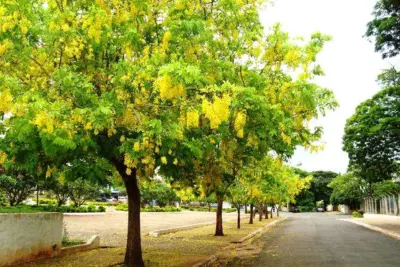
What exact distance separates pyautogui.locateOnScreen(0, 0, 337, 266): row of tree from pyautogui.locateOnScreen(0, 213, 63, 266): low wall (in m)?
1.62

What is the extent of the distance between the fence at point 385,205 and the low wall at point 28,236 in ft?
143

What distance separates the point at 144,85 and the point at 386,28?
73.5 feet

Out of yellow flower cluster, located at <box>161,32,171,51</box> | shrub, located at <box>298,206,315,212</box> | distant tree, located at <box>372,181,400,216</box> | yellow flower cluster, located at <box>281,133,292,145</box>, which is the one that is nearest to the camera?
yellow flower cluster, located at <box>161,32,171,51</box>

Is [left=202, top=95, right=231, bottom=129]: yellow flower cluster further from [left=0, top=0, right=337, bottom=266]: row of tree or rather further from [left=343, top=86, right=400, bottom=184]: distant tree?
[left=343, top=86, right=400, bottom=184]: distant tree

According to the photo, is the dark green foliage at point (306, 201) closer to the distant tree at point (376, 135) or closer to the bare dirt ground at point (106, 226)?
the bare dirt ground at point (106, 226)

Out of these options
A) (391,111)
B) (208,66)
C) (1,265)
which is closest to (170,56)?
(208,66)

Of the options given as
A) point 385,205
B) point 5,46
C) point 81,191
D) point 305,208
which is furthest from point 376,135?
point 305,208

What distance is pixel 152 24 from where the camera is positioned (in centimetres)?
993

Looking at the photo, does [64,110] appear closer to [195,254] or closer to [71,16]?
[71,16]

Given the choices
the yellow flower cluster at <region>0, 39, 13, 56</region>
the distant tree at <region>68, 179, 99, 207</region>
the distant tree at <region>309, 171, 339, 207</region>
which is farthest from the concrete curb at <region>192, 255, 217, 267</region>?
the distant tree at <region>309, 171, 339, 207</region>

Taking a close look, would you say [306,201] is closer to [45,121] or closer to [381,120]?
[381,120]

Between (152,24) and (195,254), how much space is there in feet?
30.1

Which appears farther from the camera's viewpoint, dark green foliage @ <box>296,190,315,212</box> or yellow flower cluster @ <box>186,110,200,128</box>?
dark green foliage @ <box>296,190,315,212</box>

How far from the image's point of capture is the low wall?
37.8 feet
